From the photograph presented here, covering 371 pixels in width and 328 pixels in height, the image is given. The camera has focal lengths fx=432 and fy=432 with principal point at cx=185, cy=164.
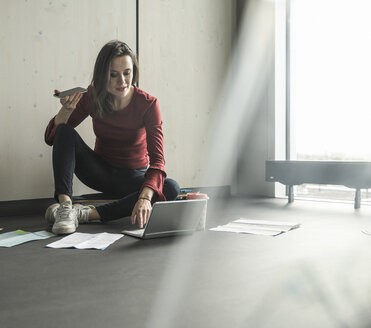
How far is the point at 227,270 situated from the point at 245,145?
3.01 metres

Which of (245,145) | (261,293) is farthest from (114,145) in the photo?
(245,145)

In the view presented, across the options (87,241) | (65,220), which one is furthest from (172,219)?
(65,220)

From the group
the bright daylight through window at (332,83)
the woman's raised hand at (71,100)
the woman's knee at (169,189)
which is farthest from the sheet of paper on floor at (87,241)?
the bright daylight through window at (332,83)

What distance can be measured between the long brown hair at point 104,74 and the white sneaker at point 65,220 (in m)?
0.59

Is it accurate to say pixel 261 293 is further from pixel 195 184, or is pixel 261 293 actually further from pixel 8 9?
pixel 195 184

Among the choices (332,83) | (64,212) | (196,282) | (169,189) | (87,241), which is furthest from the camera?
(332,83)

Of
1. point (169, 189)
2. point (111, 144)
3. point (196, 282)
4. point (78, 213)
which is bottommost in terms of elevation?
point (196, 282)

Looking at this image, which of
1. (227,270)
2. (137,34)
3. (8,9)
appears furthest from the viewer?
(137,34)

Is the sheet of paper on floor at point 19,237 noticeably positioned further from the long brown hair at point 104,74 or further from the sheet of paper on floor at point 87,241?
the long brown hair at point 104,74

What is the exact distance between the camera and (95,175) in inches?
97.9

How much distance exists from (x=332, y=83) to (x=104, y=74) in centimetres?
222

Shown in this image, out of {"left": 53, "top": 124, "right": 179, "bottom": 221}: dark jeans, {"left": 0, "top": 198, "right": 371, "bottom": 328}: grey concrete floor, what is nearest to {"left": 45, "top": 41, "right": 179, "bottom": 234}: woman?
{"left": 53, "top": 124, "right": 179, "bottom": 221}: dark jeans

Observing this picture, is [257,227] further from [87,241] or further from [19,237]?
[19,237]

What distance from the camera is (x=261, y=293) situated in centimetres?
121
